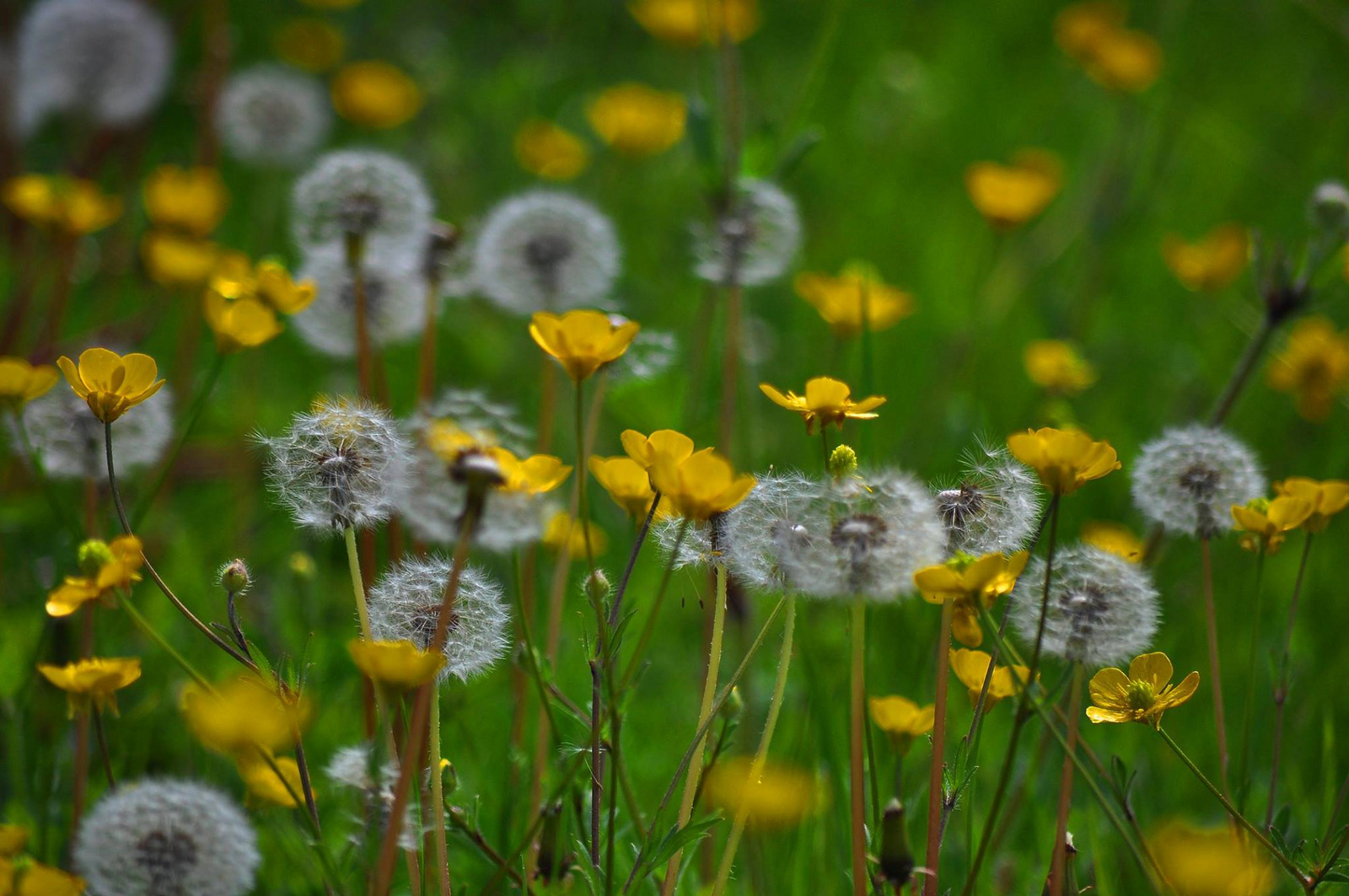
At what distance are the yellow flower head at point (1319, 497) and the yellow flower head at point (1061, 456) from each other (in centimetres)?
33

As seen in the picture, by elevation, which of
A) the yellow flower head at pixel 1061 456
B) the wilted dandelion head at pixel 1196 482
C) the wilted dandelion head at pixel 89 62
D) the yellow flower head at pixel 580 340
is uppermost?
the wilted dandelion head at pixel 89 62

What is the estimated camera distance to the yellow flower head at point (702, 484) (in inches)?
38.1

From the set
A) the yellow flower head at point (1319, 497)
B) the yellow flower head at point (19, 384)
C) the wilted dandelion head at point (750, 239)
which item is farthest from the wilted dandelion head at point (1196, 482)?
the yellow flower head at point (19, 384)

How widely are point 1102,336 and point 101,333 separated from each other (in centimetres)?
254

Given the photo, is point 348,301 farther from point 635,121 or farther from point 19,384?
point 635,121

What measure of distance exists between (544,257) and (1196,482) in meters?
1.17

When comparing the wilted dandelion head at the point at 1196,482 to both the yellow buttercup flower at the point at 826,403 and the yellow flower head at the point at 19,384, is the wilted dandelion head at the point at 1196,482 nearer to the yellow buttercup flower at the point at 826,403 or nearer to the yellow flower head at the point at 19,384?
the yellow buttercup flower at the point at 826,403

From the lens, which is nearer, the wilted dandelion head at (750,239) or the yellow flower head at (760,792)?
the yellow flower head at (760,792)

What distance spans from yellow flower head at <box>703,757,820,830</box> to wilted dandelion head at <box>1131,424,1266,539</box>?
0.53 meters

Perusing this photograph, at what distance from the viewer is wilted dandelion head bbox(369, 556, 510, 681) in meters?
1.14

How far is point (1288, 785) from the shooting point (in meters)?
1.55

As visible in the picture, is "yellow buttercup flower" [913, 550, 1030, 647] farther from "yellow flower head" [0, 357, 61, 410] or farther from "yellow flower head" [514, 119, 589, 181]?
"yellow flower head" [514, 119, 589, 181]

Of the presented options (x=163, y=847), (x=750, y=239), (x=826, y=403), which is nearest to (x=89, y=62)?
(x=750, y=239)

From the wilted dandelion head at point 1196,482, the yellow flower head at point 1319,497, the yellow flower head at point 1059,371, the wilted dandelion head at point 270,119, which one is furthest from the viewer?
the wilted dandelion head at point 270,119
